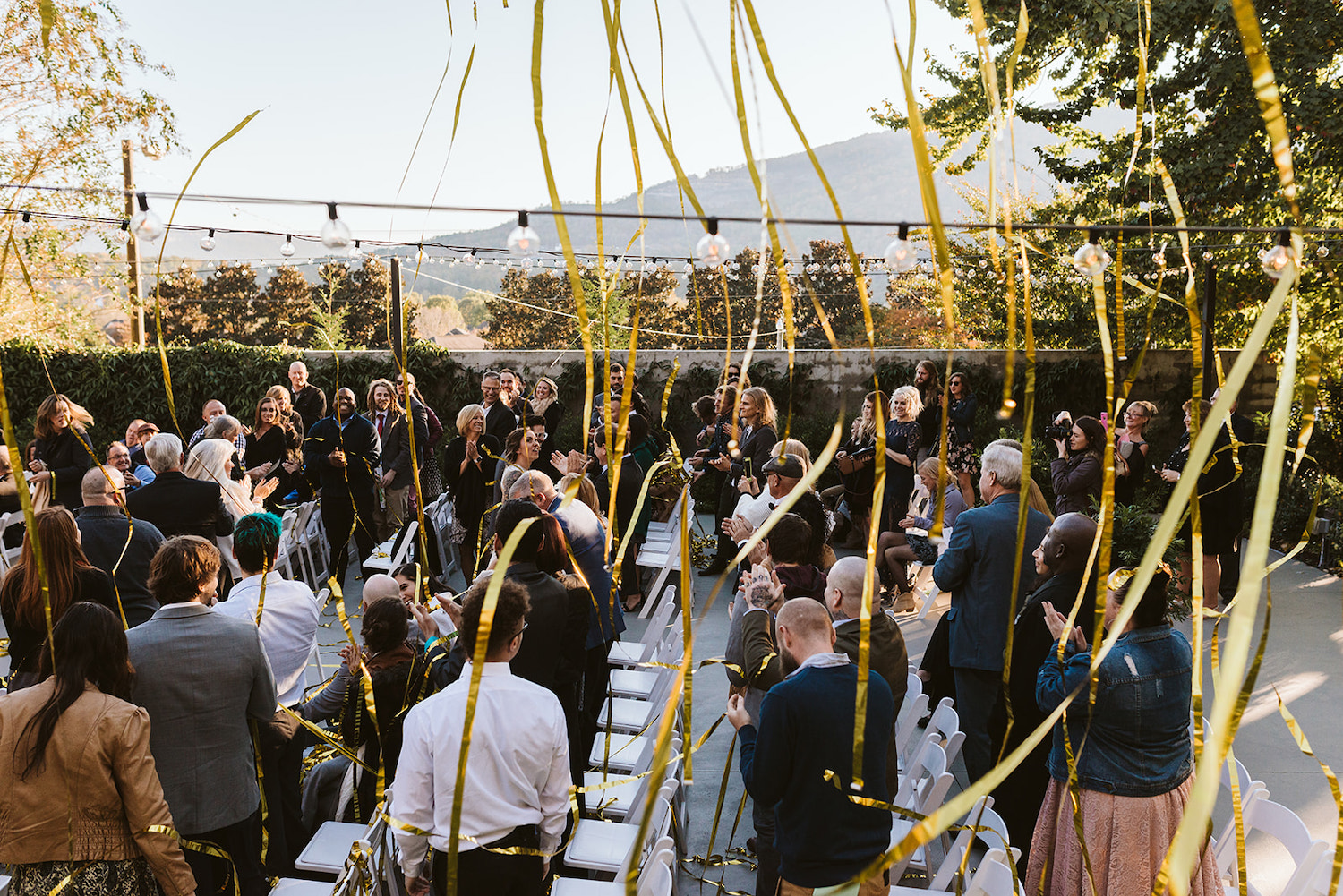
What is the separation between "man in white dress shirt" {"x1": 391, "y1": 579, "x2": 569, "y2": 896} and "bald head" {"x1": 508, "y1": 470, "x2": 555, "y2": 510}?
1.68m

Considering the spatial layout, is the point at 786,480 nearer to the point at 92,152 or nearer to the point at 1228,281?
the point at 1228,281

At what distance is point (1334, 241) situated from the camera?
334 inches

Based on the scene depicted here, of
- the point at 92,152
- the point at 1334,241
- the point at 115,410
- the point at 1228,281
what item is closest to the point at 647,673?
the point at 1334,241

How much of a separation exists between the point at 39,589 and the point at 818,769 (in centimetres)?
276

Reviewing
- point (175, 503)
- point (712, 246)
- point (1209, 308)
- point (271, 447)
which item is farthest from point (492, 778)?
point (1209, 308)

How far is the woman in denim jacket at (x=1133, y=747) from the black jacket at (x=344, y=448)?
5.42 meters

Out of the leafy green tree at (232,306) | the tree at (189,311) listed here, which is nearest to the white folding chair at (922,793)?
the tree at (189,311)

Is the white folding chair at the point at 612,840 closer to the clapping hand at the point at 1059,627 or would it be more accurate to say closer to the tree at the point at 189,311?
the clapping hand at the point at 1059,627

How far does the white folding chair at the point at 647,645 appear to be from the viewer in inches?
183

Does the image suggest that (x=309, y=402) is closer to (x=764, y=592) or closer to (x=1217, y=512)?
(x=764, y=592)

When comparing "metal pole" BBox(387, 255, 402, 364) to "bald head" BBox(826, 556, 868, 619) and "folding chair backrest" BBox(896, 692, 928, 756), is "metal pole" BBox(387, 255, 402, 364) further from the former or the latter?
"bald head" BBox(826, 556, 868, 619)

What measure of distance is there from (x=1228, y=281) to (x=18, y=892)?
482 inches

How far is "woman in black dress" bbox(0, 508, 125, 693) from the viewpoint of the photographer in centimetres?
302

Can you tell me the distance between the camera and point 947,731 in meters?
3.56
